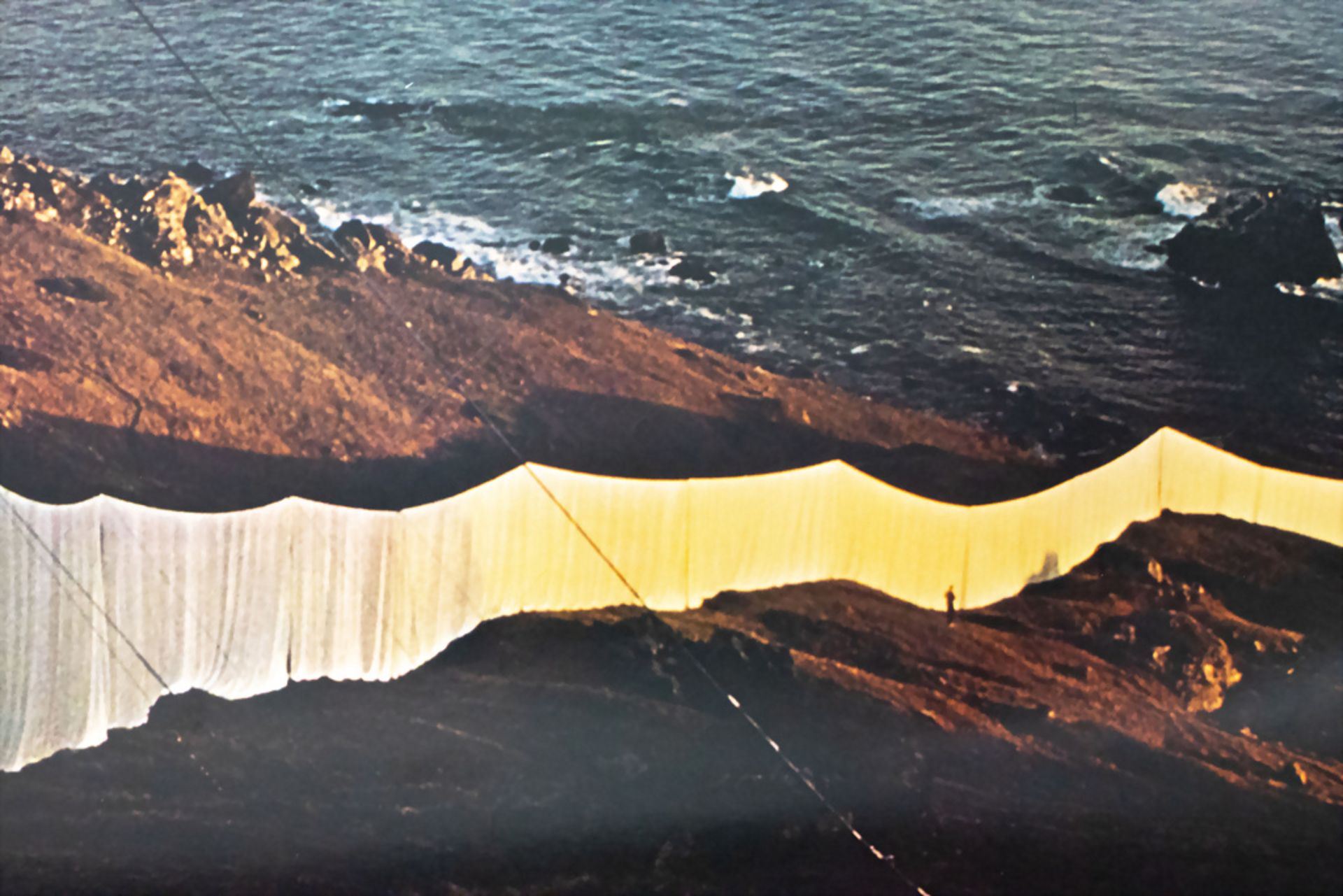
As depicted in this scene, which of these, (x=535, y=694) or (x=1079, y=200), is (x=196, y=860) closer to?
(x=535, y=694)

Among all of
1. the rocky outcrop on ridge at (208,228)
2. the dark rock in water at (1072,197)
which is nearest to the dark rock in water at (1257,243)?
the dark rock in water at (1072,197)

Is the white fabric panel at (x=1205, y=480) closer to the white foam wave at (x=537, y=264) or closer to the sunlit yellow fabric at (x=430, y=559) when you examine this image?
the sunlit yellow fabric at (x=430, y=559)

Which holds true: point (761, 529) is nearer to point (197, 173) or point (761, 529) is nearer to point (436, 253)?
point (436, 253)

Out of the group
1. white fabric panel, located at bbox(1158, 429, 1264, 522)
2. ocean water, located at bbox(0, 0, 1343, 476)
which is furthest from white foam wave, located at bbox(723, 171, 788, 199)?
white fabric panel, located at bbox(1158, 429, 1264, 522)

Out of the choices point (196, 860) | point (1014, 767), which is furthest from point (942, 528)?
point (196, 860)

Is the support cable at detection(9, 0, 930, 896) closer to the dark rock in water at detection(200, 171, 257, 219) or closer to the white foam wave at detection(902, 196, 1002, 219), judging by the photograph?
the dark rock in water at detection(200, 171, 257, 219)
